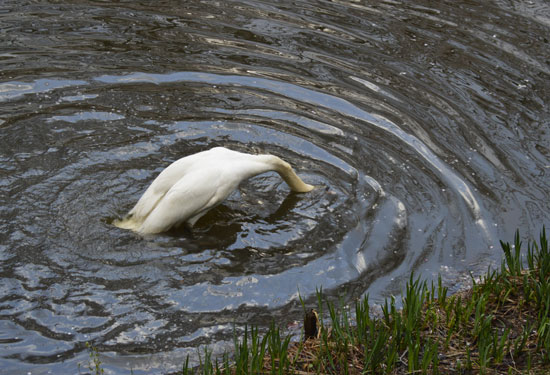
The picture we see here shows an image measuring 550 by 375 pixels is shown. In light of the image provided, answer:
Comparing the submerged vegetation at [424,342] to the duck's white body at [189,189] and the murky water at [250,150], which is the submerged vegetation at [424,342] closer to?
the murky water at [250,150]

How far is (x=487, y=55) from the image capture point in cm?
1001

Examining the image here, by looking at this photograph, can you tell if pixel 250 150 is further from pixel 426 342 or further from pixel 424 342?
pixel 426 342

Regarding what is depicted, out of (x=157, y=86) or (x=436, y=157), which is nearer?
(x=436, y=157)

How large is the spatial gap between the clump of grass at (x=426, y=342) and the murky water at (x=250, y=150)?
757 mm

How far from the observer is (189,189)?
600 centimetres

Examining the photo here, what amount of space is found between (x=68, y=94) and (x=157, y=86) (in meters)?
0.96

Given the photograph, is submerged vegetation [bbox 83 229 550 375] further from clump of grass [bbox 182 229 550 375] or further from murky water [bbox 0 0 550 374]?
murky water [bbox 0 0 550 374]

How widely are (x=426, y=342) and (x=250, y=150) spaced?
134 inches

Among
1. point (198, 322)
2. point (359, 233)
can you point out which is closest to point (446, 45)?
point (359, 233)

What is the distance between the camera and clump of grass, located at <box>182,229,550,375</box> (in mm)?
4332

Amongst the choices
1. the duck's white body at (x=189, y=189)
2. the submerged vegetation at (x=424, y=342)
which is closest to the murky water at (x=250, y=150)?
the duck's white body at (x=189, y=189)

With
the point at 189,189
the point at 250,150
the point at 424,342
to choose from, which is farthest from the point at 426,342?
the point at 250,150

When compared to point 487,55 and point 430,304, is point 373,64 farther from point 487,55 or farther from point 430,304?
point 430,304

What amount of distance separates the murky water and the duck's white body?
0.60 feet
